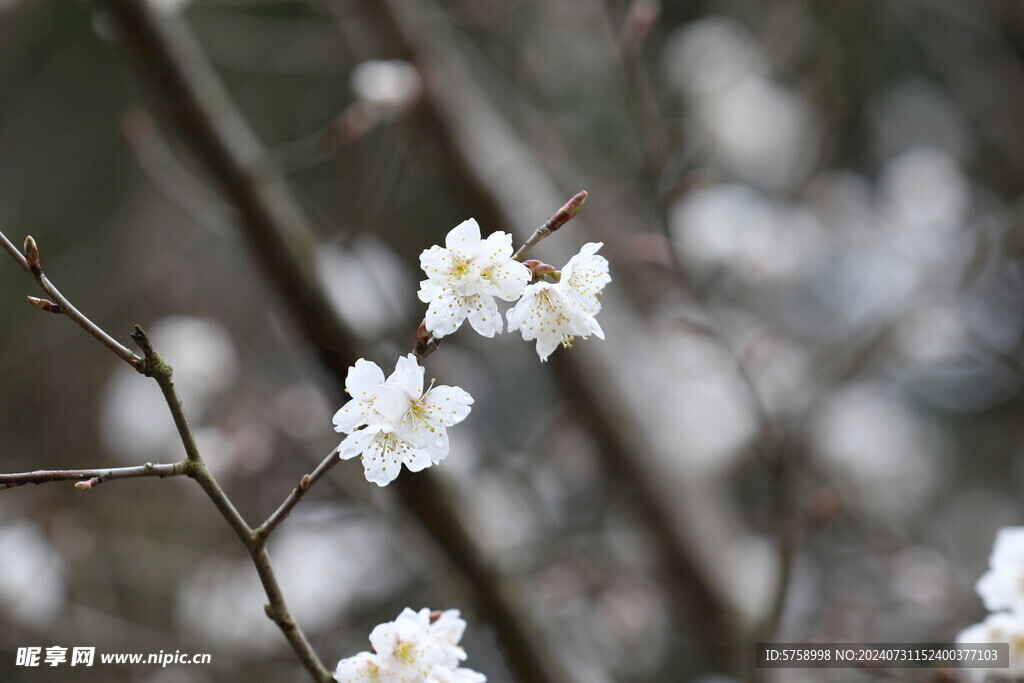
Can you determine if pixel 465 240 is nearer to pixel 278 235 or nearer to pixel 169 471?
pixel 169 471

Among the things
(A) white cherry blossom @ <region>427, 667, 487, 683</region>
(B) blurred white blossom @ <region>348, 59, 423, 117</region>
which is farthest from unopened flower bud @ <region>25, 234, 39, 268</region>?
(B) blurred white blossom @ <region>348, 59, 423, 117</region>

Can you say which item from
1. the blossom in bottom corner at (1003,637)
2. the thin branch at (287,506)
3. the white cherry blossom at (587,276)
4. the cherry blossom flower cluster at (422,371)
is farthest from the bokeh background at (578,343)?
the thin branch at (287,506)

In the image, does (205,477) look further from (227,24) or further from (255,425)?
(227,24)

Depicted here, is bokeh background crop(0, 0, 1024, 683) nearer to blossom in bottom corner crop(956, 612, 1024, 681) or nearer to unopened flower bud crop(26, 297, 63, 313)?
blossom in bottom corner crop(956, 612, 1024, 681)

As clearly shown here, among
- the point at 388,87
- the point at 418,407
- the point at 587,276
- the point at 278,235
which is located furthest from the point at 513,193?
the point at 418,407

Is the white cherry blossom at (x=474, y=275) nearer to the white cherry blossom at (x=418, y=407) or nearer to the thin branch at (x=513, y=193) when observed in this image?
the white cherry blossom at (x=418, y=407)

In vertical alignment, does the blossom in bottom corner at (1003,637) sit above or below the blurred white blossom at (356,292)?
below

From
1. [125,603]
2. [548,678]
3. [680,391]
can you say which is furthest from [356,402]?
[125,603]
